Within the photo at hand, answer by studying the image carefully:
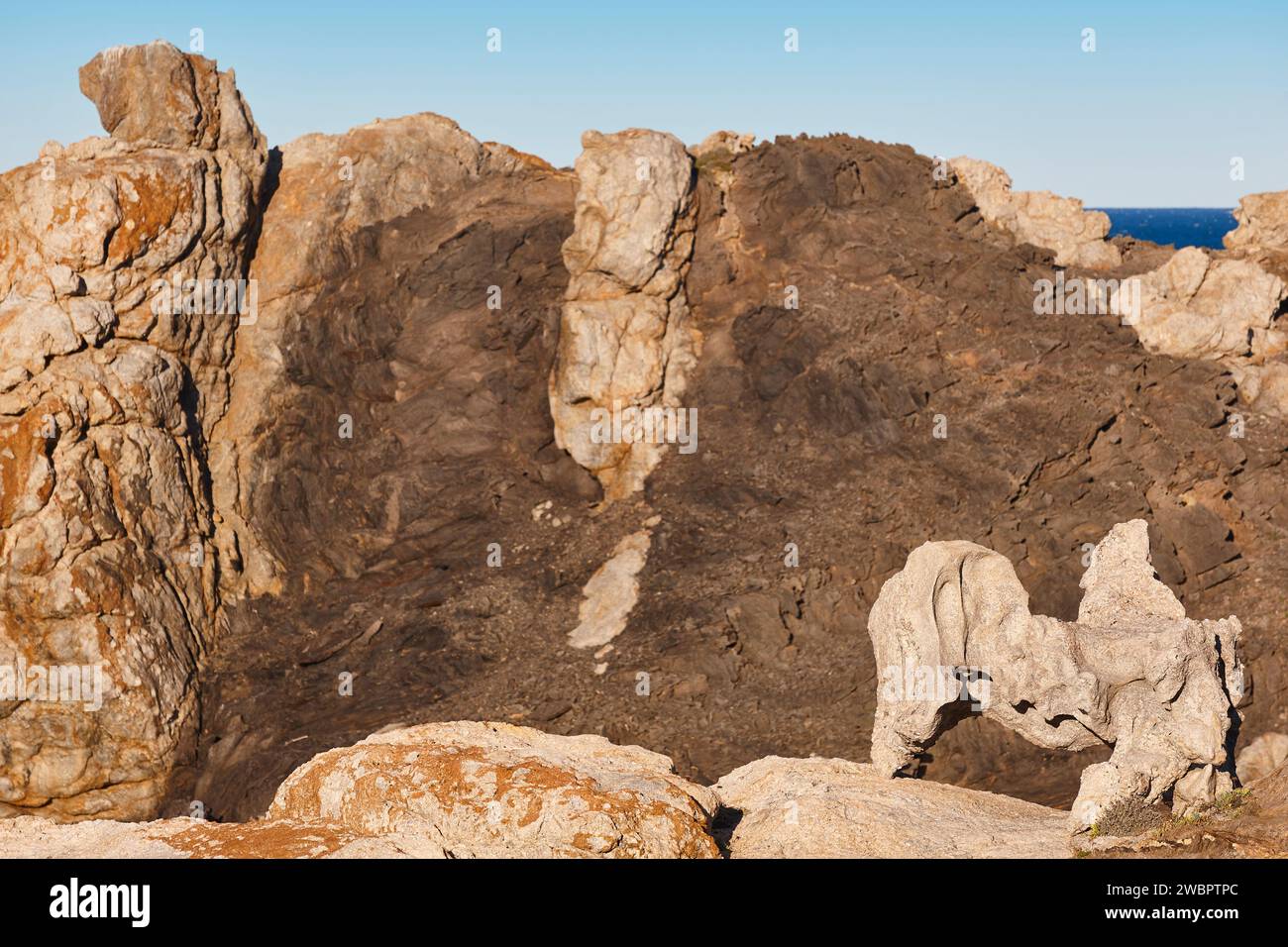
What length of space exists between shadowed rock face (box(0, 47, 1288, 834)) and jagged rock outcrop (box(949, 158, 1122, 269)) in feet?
1.74

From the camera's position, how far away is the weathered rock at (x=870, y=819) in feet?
44.0

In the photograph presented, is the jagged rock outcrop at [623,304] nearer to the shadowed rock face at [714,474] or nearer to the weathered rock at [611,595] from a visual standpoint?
the shadowed rock face at [714,474]

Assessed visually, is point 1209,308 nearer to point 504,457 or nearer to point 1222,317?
point 1222,317

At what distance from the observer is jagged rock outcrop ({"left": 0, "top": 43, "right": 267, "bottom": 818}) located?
29.1 m

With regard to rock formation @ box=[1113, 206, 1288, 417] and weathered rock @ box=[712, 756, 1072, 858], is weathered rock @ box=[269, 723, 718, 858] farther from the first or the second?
rock formation @ box=[1113, 206, 1288, 417]

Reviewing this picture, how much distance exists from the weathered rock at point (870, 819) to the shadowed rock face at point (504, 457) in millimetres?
10076

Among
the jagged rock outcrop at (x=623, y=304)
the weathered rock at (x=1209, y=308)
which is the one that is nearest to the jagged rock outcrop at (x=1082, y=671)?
the jagged rock outcrop at (x=623, y=304)

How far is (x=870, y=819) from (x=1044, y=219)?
29499 mm

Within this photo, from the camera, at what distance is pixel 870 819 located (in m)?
14.1

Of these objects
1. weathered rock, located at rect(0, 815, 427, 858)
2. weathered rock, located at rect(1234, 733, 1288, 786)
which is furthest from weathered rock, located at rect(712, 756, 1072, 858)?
weathered rock, located at rect(1234, 733, 1288, 786)

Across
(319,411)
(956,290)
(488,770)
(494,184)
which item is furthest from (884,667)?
(494,184)

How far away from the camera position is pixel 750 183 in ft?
124

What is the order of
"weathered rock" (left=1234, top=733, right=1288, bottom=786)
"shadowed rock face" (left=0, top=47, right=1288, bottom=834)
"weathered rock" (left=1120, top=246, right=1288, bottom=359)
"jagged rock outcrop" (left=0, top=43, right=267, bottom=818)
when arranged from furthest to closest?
"weathered rock" (left=1120, top=246, right=1288, bottom=359) < "jagged rock outcrop" (left=0, top=43, right=267, bottom=818) < "shadowed rock face" (left=0, top=47, right=1288, bottom=834) < "weathered rock" (left=1234, top=733, right=1288, bottom=786)

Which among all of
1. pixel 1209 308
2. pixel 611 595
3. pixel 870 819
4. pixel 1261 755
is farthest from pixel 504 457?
pixel 870 819
